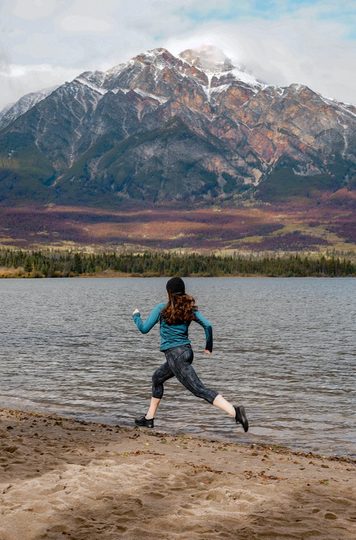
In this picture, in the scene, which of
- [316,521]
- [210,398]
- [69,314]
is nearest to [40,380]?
[210,398]

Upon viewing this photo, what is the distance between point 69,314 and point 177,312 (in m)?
77.1

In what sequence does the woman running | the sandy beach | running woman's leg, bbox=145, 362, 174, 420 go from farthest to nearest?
running woman's leg, bbox=145, 362, 174, 420, the woman running, the sandy beach

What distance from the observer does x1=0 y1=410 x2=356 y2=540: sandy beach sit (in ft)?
Result: 35.7

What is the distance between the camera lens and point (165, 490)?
1330 cm

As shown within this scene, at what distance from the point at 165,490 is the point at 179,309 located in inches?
215

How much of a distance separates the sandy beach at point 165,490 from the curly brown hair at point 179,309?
4.00 metres

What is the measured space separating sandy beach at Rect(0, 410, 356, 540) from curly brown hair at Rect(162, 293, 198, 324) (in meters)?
4.00

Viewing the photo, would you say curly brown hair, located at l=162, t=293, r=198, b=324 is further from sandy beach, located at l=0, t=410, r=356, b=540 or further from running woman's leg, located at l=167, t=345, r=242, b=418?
sandy beach, located at l=0, t=410, r=356, b=540

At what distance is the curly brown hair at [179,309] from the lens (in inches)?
674

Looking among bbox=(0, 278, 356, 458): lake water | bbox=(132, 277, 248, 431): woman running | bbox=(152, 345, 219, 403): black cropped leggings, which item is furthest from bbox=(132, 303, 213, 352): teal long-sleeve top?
bbox=(0, 278, 356, 458): lake water

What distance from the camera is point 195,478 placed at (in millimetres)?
14328

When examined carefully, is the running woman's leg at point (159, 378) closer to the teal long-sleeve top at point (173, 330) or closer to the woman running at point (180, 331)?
the woman running at point (180, 331)

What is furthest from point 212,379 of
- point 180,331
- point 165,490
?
point 165,490

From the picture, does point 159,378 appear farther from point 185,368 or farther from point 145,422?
point 145,422
